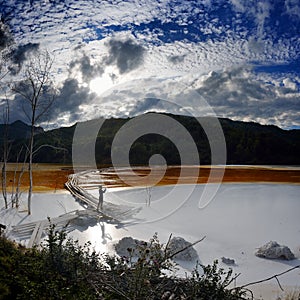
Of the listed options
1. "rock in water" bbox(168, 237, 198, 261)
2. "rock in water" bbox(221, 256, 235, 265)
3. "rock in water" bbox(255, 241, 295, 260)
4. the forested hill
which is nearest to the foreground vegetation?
"rock in water" bbox(168, 237, 198, 261)

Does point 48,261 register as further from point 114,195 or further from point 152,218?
point 114,195

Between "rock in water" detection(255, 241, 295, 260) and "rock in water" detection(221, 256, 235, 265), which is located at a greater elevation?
"rock in water" detection(255, 241, 295, 260)

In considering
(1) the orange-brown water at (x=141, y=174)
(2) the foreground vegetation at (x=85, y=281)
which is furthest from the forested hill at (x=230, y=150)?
(2) the foreground vegetation at (x=85, y=281)

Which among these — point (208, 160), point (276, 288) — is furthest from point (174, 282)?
point (208, 160)

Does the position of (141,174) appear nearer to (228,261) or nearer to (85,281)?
(228,261)

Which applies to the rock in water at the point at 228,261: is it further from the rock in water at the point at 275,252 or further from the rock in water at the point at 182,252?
the rock in water at the point at 275,252

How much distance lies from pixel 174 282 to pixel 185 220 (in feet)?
22.0

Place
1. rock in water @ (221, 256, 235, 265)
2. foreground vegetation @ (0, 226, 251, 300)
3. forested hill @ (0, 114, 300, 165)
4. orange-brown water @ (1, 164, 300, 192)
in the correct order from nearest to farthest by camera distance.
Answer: foreground vegetation @ (0, 226, 251, 300), rock in water @ (221, 256, 235, 265), orange-brown water @ (1, 164, 300, 192), forested hill @ (0, 114, 300, 165)

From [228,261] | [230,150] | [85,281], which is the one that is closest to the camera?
[85,281]

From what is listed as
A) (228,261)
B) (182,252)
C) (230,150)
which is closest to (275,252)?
(228,261)

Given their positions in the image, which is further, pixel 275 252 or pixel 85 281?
pixel 275 252

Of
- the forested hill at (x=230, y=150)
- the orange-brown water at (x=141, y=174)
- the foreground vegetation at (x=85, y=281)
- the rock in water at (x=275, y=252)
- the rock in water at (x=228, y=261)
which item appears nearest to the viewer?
the foreground vegetation at (x=85, y=281)

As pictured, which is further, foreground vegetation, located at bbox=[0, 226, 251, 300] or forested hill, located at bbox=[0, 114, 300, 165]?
forested hill, located at bbox=[0, 114, 300, 165]

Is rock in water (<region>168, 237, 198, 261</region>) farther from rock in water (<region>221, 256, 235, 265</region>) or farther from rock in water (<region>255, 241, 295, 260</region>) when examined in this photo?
rock in water (<region>255, 241, 295, 260</region>)
